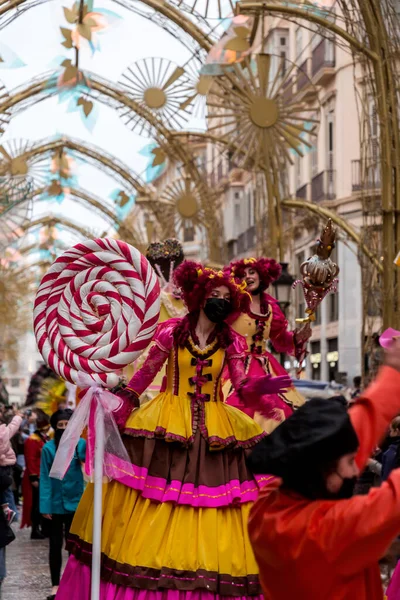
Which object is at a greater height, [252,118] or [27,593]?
[252,118]

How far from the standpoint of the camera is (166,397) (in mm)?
6934

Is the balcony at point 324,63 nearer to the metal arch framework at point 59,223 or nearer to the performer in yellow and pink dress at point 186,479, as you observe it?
the metal arch framework at point 59,223

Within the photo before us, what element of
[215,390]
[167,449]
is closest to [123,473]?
[167,449]

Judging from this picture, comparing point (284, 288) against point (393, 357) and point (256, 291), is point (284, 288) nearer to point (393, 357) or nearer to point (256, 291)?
point (256, 291)

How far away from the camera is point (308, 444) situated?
3.59m

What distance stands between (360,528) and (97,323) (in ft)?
11.1

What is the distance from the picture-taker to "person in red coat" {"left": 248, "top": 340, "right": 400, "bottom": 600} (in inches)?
138

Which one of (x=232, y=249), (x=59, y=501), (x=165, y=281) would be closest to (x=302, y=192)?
(x=232, y=249)

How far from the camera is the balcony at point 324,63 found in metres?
31.5

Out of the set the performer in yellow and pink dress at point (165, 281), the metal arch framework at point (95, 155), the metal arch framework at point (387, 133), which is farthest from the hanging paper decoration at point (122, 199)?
the performer in yellow and pink dress at point (165, 281)

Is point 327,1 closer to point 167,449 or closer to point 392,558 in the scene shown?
point 167,449

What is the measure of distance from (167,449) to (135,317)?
0.78 metres

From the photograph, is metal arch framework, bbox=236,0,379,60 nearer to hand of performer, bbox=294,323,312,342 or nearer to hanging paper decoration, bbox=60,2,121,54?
hanging paper decoration, bbox=60,2,121,54

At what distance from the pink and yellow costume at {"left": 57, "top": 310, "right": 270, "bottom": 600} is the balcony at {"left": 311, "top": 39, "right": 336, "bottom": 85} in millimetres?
25363
